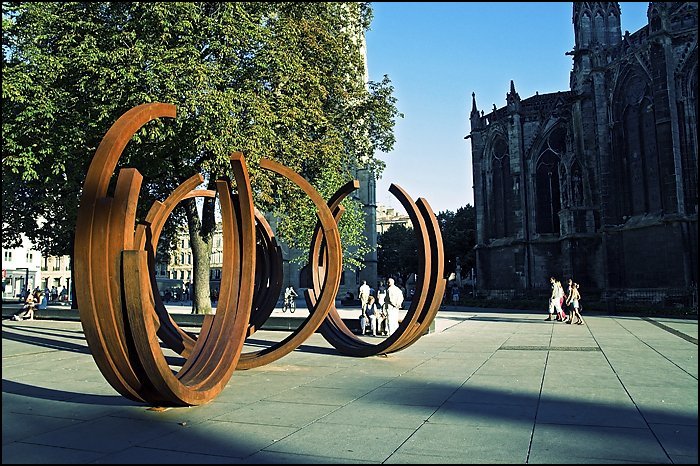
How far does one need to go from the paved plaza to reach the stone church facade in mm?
22278

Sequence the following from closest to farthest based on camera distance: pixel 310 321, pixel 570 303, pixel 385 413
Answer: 1. pixel 385 413
2. pixel 310 321
3. pixel 570 303

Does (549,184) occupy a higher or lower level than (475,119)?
lower

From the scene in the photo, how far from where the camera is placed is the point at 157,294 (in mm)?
11156

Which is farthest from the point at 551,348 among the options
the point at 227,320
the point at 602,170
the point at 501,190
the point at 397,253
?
the point at 397,253

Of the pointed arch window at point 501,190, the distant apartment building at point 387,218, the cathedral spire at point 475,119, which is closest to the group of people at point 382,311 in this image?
the pointed arch window at point 501,190

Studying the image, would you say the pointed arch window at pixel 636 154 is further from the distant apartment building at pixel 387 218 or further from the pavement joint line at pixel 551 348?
the distant apartment building at pixel 387 218

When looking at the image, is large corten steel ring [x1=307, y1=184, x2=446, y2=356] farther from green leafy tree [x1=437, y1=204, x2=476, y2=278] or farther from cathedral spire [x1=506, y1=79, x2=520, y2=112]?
green leafy tree [x1=437, y1=204, x2=476, y2=278]

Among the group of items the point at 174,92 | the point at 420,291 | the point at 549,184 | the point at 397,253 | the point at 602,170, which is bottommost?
the point at 420,291

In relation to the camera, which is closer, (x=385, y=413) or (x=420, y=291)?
(x=385, y=413)

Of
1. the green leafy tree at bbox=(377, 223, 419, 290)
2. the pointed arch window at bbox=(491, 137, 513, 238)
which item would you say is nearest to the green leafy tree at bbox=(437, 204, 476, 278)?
the green leafy tree at bbox=(377, 223, 419, 290)

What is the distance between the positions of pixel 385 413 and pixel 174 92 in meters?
12.2

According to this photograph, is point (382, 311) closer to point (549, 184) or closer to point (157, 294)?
point (157, 294)

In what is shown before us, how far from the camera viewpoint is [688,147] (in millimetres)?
30141

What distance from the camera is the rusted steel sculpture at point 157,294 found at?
19.4 ft
